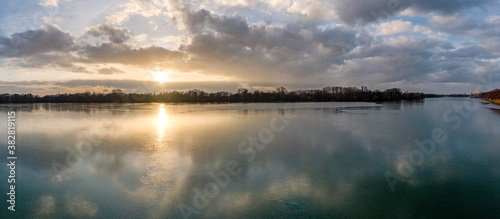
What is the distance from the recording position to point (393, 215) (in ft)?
15.0

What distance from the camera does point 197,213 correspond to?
4.64 meters

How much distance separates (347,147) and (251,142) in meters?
3.75

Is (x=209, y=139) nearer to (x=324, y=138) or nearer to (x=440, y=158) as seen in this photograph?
(x=324, y=138)

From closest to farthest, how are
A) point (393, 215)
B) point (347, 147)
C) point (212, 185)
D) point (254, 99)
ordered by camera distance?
point (393, 215) < point (212, 185) < point (347, 147) < point (254, 99)

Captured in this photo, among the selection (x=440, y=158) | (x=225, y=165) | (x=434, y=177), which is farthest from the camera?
(x=440, y=158)

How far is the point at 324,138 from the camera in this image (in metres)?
11.5

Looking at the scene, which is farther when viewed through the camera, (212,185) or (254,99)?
(254,99)

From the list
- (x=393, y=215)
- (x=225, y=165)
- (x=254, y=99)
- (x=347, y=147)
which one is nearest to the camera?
(x=393, y=215)

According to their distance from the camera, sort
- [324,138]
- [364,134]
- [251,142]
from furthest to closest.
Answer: [364,134] < [324,138] < [251,142]

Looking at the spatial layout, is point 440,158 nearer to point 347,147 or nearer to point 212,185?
point 347,147

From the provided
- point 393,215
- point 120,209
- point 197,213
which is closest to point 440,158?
point 393,215

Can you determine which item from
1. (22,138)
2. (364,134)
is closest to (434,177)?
(364,134)

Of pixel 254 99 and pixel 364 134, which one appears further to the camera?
pixel 254 99

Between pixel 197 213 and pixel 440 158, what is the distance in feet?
26.0
